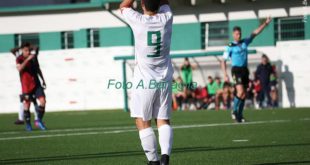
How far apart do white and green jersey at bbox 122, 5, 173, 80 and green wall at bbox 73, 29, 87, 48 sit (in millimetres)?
29176

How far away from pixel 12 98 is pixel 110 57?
16.1ft

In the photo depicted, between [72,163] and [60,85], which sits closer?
[72,163]

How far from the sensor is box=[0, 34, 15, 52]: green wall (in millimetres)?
39844

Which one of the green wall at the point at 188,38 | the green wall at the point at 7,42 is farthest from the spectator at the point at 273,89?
the green wall at the point at 7,42

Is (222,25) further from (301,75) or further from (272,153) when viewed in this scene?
(272,153)

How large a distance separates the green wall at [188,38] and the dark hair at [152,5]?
2679 cm

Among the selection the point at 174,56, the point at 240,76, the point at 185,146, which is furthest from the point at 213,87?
the point at 185,146

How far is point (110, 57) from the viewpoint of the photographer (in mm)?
35031

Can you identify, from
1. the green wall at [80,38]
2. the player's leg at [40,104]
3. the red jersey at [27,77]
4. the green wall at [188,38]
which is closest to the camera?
the player's leg at [40,104]

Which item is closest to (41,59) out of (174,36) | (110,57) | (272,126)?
(110,57)

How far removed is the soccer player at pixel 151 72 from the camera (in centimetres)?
913

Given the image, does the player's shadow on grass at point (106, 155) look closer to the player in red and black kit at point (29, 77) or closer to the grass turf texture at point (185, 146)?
the grass turf texture at point (185, 146)

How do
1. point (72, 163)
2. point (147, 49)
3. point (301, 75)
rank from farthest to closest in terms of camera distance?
point (301, 75) < point (72, 163) < point (147, 49)

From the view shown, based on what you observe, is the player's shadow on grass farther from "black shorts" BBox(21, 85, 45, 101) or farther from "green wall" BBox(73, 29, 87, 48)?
"green wall" BBox(73, 29, 87, 48)
